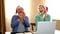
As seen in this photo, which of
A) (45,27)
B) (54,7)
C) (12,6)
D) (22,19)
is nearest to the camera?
(45,27)

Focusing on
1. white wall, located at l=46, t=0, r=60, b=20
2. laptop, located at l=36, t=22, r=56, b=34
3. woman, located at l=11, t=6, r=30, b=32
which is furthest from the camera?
white wall, located at l=46, t=0, r=60, b=20

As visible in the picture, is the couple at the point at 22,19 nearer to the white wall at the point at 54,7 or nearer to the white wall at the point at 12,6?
the white wall at the point at 12,6

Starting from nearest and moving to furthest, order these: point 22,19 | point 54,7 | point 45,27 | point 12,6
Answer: point 45,27
point 22,19
point 12,6
point 54,7

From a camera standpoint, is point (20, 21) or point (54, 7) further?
point (54, 7)

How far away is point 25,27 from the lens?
1.95 m

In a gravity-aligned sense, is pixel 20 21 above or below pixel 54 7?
below

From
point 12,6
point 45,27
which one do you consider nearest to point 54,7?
point 12,6

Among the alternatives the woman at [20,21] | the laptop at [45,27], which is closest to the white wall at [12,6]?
the woman at [20,21]

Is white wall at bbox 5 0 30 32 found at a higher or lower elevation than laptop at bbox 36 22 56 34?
higher

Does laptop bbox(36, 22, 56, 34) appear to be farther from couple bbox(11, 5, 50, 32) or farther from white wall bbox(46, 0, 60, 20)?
white wall bbox(46, 0, 60, 20)

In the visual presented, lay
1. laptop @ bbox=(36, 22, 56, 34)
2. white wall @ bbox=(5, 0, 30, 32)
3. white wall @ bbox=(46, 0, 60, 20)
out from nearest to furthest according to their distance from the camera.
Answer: laptop @ bbox=(36, 22, 56, 34) < white wall @ bbox=(5, 0, 30, 32) < white wall @ bbox=(46, 0, 60, 20)

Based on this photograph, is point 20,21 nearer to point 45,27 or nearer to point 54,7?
point 45,27

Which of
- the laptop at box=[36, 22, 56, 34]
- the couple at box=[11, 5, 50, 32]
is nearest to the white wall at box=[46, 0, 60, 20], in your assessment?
the couple at box=[11, 5, 50, 32]

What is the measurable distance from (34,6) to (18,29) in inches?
28.9
